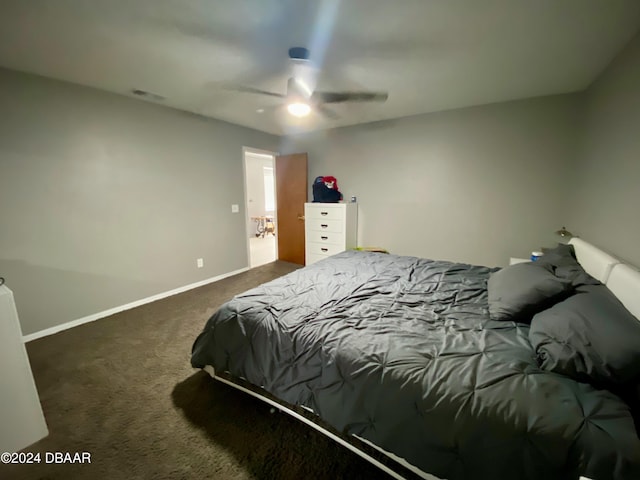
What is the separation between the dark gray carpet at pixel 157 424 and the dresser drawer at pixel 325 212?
Answer: 248 cm

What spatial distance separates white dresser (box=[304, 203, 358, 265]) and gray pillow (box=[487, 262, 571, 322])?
8.16 ft

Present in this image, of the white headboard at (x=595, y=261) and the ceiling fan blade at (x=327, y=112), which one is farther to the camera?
the ceiling fan blade at (x=327, y=112)

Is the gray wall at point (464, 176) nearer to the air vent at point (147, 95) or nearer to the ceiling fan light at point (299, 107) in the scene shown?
the ceiling fan light at point (299, 107)

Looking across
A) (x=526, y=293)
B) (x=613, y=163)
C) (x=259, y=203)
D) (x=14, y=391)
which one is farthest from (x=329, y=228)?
(x=259, y=203)

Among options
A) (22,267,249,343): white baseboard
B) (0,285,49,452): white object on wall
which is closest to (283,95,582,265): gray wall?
(22,267,249,343): white baseboard

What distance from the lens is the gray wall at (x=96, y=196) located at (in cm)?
227

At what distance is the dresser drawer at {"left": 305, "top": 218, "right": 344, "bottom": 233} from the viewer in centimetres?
397

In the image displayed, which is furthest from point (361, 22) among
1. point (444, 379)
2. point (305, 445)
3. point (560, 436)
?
point (305, 445)

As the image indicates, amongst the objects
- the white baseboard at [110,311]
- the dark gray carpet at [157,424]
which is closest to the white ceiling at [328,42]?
the white baseboard at [110,311]

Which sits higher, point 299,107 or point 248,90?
point 248,90

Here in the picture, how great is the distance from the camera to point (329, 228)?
13.4 feet

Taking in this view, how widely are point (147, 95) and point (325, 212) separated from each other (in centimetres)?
257

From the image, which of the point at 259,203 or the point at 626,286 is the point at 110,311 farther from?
the point at 259,203

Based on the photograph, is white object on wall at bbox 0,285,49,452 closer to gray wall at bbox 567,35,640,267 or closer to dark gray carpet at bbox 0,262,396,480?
dark gray carpet at bbox 0,262,396,480
